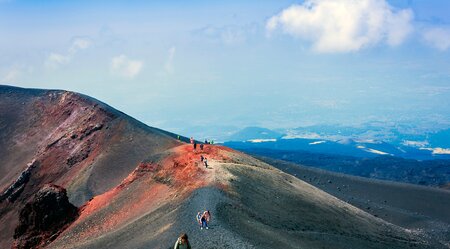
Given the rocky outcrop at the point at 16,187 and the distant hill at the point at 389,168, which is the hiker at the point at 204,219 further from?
the distant hill at the point at 389,168

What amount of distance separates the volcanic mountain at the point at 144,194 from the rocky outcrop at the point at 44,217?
5.8 inches

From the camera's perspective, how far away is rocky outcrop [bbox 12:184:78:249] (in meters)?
57.7

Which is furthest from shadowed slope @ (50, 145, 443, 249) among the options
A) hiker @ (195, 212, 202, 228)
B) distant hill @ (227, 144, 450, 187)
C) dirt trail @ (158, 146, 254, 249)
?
distant hill @ (227, 144, 450, 187)

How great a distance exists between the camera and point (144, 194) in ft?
179

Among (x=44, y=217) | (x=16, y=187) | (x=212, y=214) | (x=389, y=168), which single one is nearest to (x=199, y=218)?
(x=212, y=214)

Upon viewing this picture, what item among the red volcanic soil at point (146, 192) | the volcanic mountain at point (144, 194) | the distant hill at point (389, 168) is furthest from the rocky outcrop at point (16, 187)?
the distant hill at point (389, 168)

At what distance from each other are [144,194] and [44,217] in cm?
1294

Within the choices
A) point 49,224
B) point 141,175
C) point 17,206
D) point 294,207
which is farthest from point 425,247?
point 17,206

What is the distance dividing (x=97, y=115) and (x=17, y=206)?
2069 centimetres

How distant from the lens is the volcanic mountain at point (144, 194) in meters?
41.0

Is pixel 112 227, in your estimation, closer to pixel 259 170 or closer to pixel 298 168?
pixel 259 170

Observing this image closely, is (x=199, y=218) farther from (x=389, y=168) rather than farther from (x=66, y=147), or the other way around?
(x=389, y=168)

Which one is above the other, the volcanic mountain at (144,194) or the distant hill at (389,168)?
the distant hill at (389,168)

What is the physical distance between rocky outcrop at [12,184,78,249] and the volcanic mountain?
0.15 m
